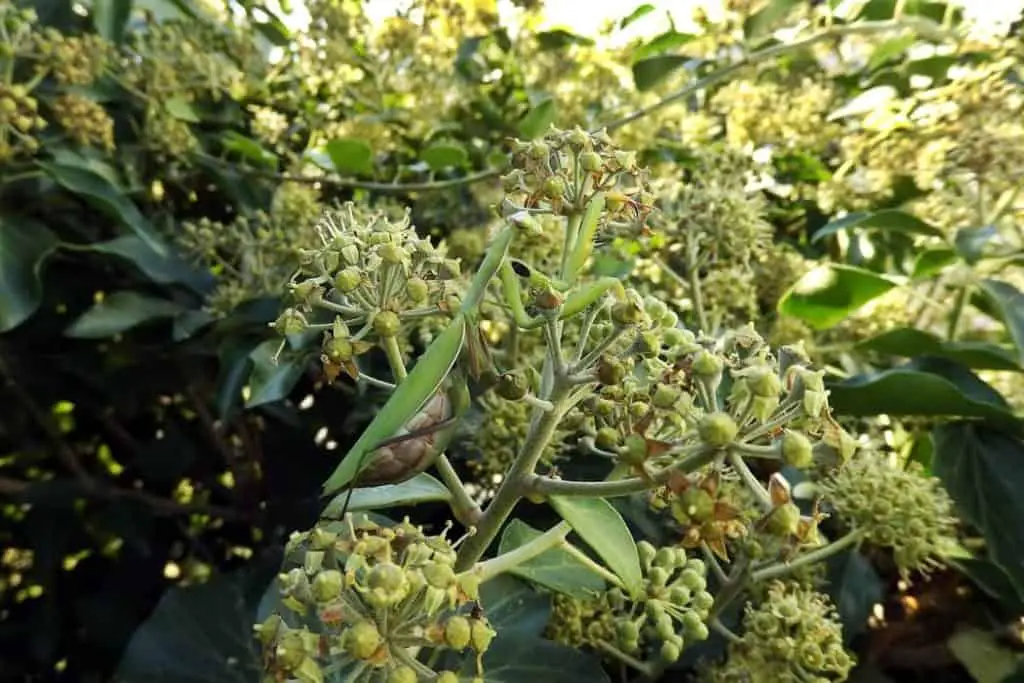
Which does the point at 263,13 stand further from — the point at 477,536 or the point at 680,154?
the point at 477,536

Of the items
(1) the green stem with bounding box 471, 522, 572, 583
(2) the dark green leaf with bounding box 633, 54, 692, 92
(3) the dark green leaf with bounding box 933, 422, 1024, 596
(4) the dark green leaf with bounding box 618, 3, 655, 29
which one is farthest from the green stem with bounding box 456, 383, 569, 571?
(4) the dark green leaf with bounding box 618, 3, 655, 29

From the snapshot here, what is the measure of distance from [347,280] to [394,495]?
0.15 m

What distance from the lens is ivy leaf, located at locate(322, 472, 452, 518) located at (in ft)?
1.95

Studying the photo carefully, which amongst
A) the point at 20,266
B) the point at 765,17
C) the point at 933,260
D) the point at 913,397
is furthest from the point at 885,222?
the point at 20,266

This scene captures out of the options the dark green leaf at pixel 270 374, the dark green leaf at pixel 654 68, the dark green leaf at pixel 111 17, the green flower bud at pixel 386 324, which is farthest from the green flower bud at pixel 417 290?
the dark green leaf at pixel 111 17

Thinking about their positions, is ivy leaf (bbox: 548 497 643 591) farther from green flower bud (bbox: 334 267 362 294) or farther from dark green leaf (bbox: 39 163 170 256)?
dark green leaf (bbox: 39 163 170 256)

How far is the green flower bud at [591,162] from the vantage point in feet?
1.86

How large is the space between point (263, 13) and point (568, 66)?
1.69 ft

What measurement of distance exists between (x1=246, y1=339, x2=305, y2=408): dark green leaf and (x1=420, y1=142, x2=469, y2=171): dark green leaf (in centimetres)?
34

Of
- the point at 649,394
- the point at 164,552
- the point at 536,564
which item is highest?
the point at 649,394

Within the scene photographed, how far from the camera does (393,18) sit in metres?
1.29

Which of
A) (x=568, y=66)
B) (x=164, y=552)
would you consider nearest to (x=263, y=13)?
(x=568, y=66)

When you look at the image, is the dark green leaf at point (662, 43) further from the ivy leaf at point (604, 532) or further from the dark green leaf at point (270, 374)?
the ivy leaf at point (604, 532)

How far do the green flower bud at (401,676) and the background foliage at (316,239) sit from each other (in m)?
0.40
